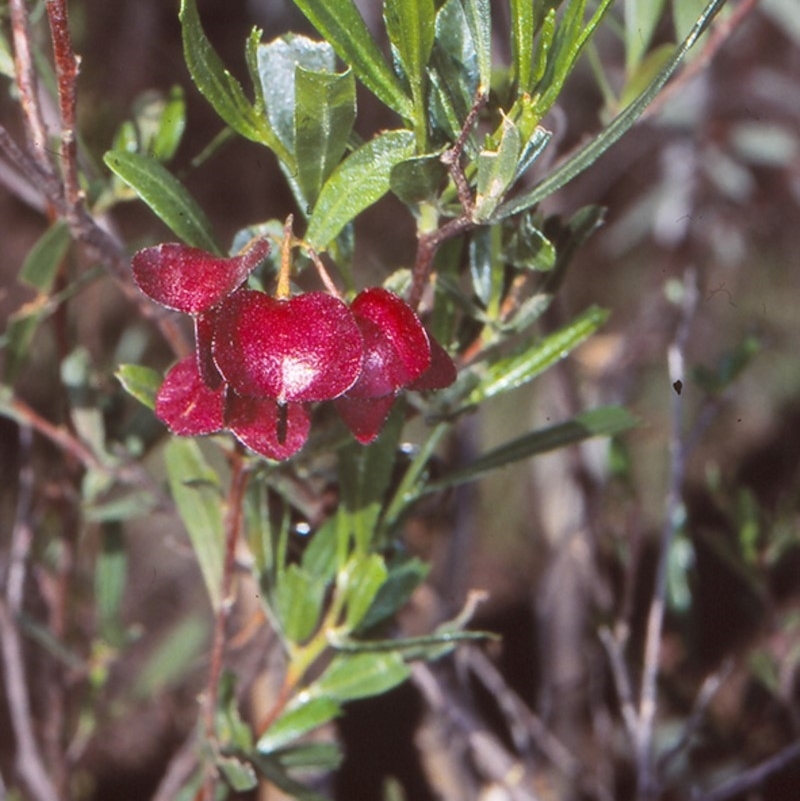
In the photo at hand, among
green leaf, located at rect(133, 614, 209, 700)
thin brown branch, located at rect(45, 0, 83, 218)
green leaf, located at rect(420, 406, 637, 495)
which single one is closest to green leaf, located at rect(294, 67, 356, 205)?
thin brown branch, located at rect(45, 0, 83, 218)

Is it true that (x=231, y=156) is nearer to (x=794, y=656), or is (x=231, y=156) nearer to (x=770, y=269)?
(x=770, y=269)

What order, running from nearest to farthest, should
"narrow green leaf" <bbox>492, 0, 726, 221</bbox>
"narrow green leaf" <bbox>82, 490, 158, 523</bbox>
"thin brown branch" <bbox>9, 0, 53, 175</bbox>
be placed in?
"narrow green leaf" <bbox>492, 0, 726, 221</bbox> → "thin brown branch" <bbox>9, 0, 53, 175</bbox> → "narrow green leaf" <bbox>82, 490, 158, 523</bbox>

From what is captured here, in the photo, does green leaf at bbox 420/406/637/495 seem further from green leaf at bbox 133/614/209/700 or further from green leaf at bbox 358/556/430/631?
green leaf at bbox 133/614/209/700

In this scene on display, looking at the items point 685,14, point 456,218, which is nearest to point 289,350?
point 456,218

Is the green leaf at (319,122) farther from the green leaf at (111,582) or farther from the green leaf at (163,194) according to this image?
the green leaf at (111,582)

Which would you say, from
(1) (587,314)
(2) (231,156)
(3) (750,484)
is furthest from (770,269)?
(1) (587,314)

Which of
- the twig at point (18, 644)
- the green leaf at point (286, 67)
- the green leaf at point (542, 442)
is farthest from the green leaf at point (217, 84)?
the twig at point (18, 644)

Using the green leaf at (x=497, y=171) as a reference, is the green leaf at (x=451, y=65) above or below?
above
